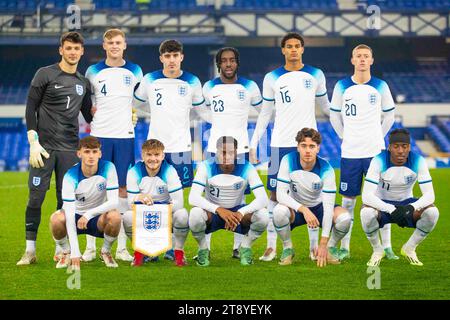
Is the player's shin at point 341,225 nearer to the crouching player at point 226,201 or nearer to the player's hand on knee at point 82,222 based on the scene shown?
the crouching player at point 226,201

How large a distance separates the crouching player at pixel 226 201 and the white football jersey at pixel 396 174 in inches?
43.2

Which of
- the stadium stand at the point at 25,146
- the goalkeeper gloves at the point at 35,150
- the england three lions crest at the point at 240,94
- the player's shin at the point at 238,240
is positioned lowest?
the player's shin at the point at 238,240

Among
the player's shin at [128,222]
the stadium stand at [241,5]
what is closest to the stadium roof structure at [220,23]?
the stadium stand at [241,5]

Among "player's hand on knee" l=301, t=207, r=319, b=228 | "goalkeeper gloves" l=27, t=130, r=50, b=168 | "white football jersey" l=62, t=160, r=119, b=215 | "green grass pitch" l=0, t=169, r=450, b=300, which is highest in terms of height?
"goalkeeper gloves" l=27, t=130, r=50, b=168

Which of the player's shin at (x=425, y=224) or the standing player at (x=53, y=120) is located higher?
the standing player at (x=53, y=120)

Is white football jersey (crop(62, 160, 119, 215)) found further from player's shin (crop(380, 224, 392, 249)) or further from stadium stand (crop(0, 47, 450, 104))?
stadium stand (crop(0, 47, 450, 104))

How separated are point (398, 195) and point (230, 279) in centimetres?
220

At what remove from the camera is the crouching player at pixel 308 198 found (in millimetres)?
9727

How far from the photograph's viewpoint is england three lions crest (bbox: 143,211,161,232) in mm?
9500

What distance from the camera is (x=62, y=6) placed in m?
36.6

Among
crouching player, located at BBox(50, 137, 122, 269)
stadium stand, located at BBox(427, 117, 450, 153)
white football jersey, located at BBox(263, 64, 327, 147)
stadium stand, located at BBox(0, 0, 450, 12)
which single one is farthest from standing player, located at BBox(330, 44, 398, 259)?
stadium stand, located at BBox(0, 0, 450, 12)

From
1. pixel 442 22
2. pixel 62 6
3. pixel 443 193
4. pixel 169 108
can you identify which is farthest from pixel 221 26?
pixel 169 108

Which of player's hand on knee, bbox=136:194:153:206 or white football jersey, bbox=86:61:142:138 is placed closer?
player's hand on knee, bbox=136:194:153:206

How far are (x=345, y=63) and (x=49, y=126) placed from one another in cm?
2977
